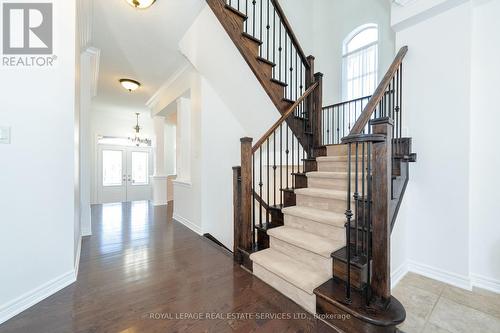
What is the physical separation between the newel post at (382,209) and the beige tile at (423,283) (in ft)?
3.09

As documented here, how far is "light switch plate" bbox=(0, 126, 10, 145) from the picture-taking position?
1515 mm

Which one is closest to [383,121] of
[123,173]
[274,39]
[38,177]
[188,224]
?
[274,39]

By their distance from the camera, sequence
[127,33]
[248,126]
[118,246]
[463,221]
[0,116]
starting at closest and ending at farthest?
[0,116] < [463,221] < [118,246] < [127,33] < [248,126]

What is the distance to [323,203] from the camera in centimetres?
220

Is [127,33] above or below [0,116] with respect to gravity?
above

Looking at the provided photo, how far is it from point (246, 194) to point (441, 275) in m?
2.08

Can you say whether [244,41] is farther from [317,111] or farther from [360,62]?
[360,62]

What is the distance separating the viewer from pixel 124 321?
1.47 meters

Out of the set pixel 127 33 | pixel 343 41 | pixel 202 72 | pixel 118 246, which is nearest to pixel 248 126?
pixel 202 72

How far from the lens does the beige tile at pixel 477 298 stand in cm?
165

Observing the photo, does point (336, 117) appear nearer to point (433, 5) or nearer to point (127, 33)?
point (433, 5)

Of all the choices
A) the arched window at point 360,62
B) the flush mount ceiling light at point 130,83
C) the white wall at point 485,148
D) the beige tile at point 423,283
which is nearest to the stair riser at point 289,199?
→ the beige tile at point 423,283

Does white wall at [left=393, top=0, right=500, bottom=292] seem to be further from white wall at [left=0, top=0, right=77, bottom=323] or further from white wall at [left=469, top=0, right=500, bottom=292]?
white wall at [left=0, top=0, right=77, bottom=323]

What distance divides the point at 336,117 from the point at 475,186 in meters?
3.16
